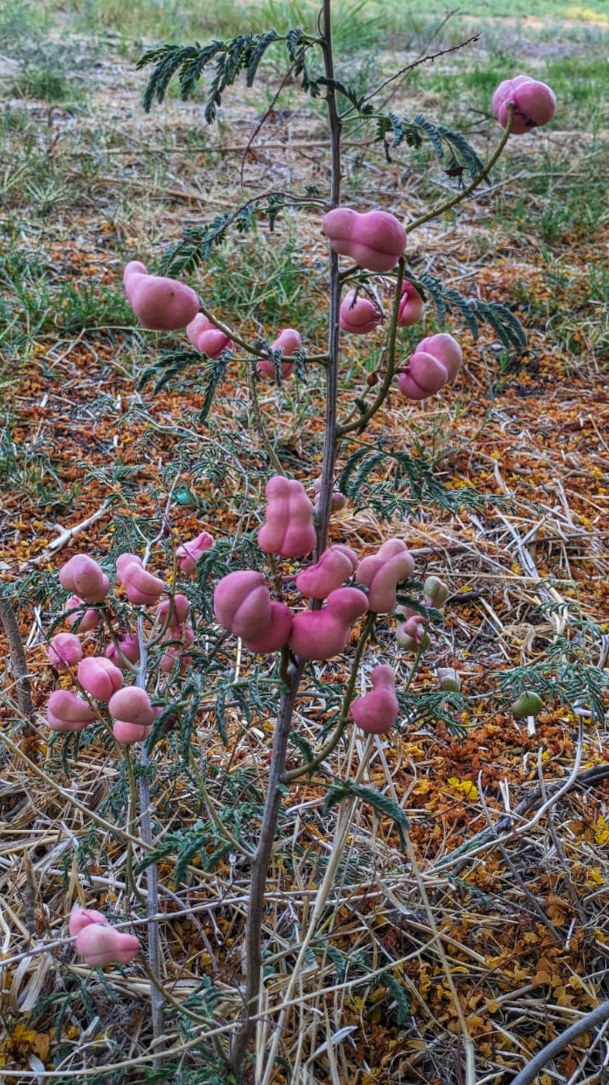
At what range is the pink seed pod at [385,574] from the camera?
0.58m

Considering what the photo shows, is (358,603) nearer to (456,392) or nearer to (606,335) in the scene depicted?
(456,392)

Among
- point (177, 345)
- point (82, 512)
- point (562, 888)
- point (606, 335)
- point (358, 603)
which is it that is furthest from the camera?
point (606, 335)

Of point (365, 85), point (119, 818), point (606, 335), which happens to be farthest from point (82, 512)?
point (365, 85)

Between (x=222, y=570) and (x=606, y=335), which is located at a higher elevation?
(x=222, y=570)

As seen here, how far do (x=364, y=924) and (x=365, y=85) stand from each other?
3.20 metres

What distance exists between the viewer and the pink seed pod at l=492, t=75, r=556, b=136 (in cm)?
55

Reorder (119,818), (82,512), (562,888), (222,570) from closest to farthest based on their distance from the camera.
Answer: (222,570) → (119,818) → (562,888) → (82,512)

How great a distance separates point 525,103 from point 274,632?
0.37 metres

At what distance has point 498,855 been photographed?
Answer: 1016 millimetres

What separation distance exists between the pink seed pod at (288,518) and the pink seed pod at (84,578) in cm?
22

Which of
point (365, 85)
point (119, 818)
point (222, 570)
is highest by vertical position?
point (365, 85)

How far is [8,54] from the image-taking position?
11.6 feet

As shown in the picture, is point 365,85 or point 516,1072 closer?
point 516,1072

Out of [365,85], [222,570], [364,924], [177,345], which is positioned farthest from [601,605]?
[365,85]
